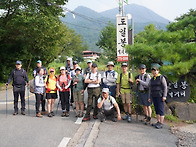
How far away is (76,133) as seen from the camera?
221 inches

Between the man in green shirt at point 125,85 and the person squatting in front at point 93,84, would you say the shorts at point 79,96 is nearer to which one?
the person squatting in front at point 93,84

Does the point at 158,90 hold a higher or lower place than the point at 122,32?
Result: lower

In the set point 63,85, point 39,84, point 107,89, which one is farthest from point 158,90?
point 39,84

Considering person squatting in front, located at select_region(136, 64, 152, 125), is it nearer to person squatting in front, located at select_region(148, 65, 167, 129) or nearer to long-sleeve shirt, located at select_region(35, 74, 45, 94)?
person squatting in front, located at select_region(148, 65, 167, 129)

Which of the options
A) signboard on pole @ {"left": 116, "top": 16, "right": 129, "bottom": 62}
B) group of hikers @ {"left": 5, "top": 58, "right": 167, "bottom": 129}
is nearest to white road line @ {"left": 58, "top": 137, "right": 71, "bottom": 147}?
group of hikers @ {"left": 5, "top": 58, "right": 167, "bottom": 129}

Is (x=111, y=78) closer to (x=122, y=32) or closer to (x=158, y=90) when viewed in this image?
(x=158, y=90)

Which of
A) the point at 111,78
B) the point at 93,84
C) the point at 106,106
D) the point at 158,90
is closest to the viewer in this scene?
the point at 158,90

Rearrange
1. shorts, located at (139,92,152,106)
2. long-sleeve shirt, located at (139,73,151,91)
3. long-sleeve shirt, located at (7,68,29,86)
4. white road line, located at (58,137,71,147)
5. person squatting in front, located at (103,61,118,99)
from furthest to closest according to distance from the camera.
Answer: long-sleeve shirt, located at (7,68,29,86) < person squatting in front, located at (103,61,118,99) < shorts, located at (139,92,152,106) < long-sleeve shirt, located at (139,73,151,91) < white road line, located at (58,137,71,147)

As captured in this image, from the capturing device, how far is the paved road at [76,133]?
480cm

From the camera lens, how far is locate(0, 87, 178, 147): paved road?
4.80 m

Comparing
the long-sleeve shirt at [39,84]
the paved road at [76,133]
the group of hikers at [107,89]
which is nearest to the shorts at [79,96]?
the group of hikers at [107,89]

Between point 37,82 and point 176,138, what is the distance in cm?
421

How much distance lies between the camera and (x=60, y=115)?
24.1ft

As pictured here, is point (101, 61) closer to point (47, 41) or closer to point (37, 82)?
point (47, 41)
